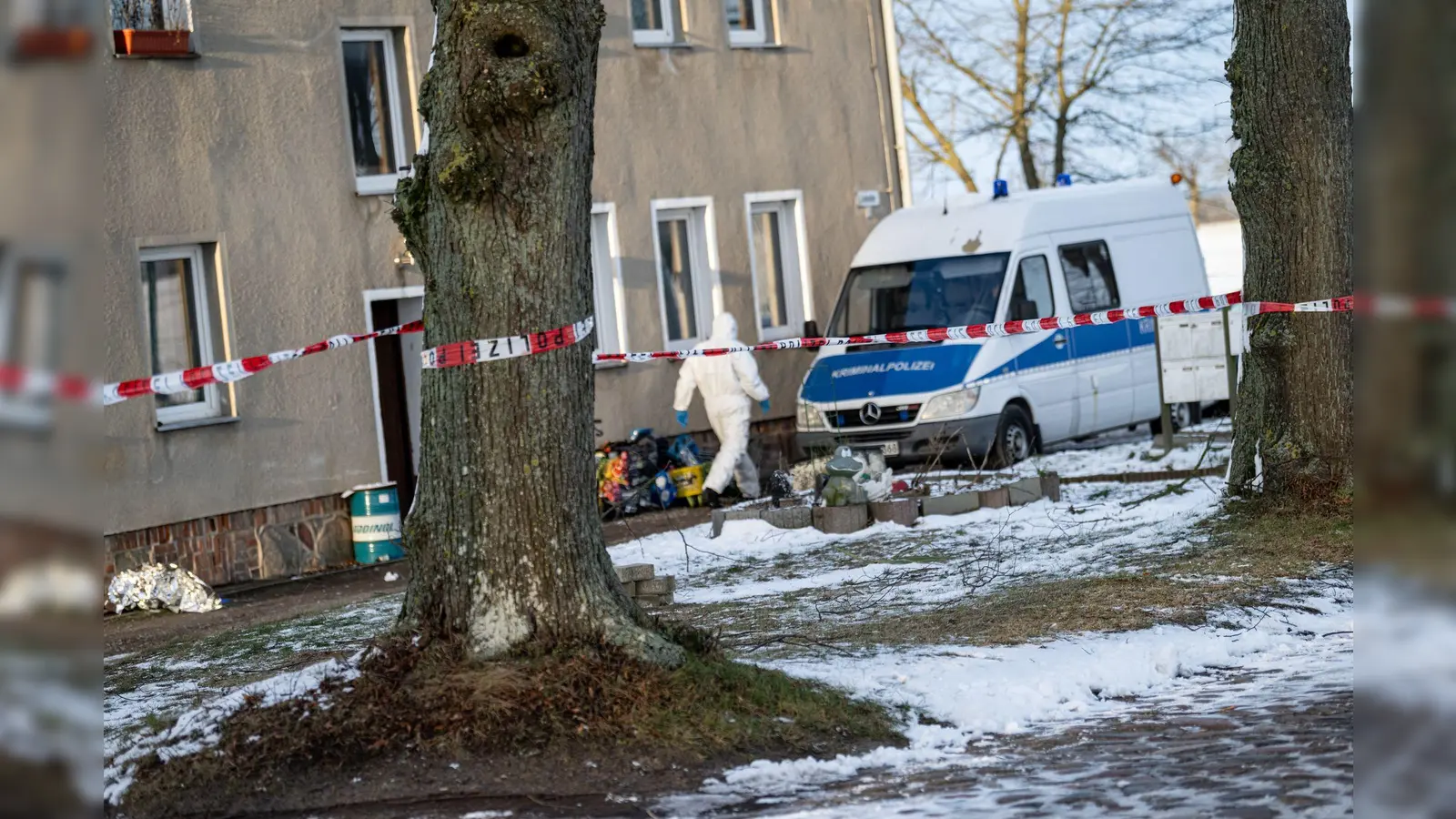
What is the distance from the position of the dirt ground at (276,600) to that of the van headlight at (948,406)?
97.3 inches

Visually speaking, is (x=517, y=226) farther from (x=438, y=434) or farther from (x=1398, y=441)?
(x=1398, y=441)

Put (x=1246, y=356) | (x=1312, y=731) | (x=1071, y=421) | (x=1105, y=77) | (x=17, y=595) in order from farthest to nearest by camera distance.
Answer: (x=1105, y=77)
(x=1071, y=421)
(x=1246, y=356)
(x=1312, y=731)
(x=17, y=595)

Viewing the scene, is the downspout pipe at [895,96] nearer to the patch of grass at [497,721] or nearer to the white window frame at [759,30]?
the white window frame at [759,30]

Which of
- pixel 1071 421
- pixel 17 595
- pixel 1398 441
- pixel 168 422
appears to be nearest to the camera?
pixel 1398 441

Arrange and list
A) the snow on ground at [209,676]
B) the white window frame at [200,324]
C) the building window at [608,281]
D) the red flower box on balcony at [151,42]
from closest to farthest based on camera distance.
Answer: the snow on ground at [209,676]
the red flower box on balcony at [151,42]
the white window frame at [200,324]
the building window at [608,281]

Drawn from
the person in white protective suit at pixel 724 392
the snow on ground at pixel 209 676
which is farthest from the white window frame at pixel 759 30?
the snow on ground at pixel 209 676

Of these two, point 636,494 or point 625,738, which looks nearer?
point 625,738

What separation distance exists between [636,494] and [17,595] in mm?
15470

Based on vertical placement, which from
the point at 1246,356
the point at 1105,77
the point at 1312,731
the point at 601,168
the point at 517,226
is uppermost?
the point at 1105,77

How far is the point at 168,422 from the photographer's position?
15.4 meters

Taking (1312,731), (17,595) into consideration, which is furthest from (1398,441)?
(1312,731)

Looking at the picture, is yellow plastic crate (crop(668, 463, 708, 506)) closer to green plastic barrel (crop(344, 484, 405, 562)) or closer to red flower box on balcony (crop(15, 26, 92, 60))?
green plastic barrel (crop(344, 484, 405, 562))

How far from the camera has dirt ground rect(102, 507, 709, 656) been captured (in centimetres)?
1199

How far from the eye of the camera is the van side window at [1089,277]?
18797 millimetres
